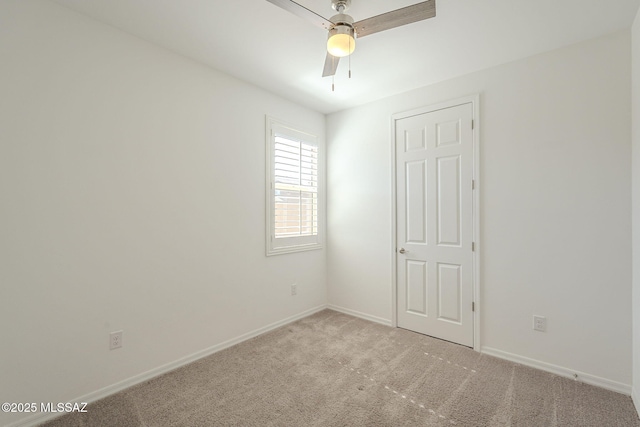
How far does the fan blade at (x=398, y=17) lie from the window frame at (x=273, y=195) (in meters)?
1.67

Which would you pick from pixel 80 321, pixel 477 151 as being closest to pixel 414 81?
pixel 477 151

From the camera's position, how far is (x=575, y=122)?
2303 millimetres

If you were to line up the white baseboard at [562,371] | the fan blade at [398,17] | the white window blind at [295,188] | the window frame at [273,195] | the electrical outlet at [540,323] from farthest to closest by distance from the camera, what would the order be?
the white window blind at [295,188]
the window frame at [273,195]
the electrical outlet at [540,323]
the white baseboard at [562,371]
the fan blade at [398,17]

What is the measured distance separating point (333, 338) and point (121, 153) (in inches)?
100

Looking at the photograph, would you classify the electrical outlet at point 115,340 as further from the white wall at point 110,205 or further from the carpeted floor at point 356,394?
the carpeted floor at point 356,394

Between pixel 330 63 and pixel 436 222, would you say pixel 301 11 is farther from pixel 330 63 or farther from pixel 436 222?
pixel 436 222

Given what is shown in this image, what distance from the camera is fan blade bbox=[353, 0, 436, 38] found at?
154 cm

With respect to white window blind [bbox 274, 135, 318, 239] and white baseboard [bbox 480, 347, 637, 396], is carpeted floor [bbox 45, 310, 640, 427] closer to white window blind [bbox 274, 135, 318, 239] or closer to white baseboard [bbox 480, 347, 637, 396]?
white baseboard [bbox 480, 347, 637, 396]

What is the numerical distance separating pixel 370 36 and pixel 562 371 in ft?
10.1

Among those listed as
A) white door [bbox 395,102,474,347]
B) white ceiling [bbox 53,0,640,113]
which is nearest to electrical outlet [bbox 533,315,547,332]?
white door [bbox 395,102,474,347]

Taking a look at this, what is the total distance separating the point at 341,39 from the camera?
1774mm

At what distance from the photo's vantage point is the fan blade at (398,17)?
5.04 ft

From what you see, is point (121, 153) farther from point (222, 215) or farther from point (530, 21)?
point (530, 21)

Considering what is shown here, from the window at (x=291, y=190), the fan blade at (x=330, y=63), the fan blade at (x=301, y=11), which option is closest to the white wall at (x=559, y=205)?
the fan blade at (x=330, y=63)
